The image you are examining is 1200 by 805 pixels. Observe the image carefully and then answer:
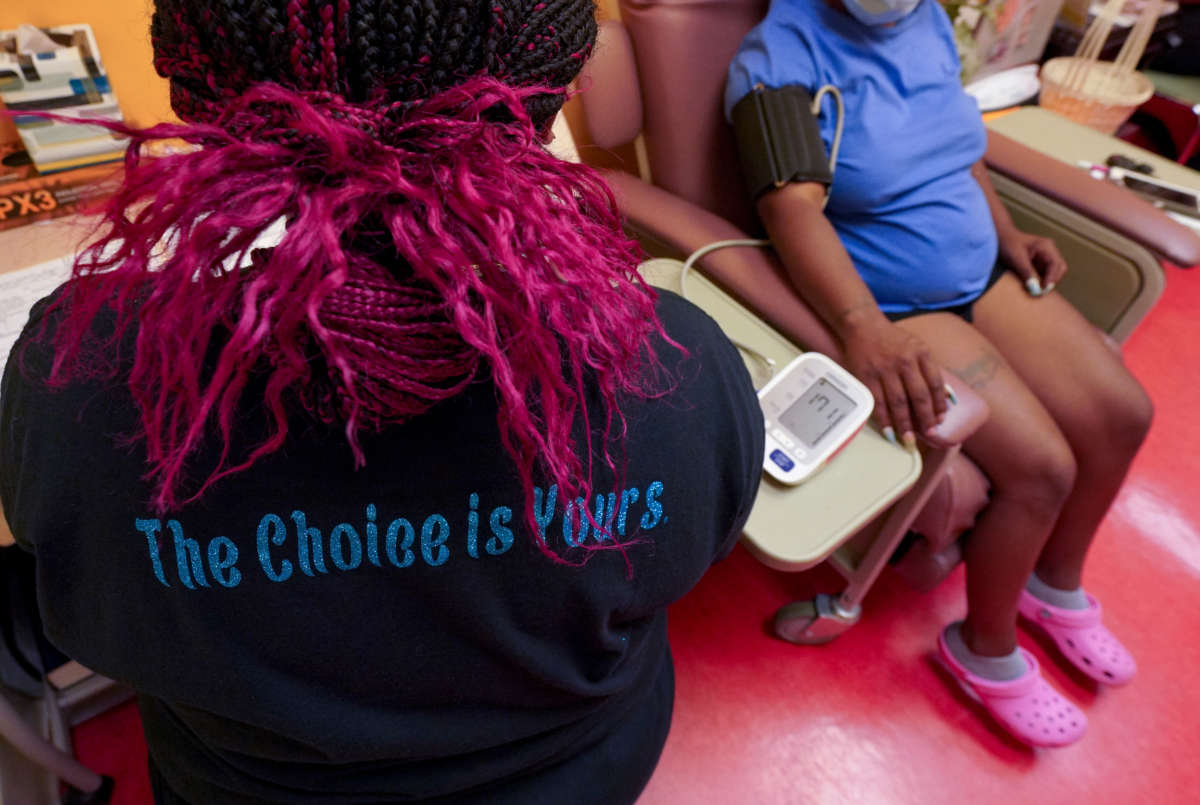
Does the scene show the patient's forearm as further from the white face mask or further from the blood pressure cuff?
the white face mask

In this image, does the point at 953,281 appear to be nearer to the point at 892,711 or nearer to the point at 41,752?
the point at 892,711

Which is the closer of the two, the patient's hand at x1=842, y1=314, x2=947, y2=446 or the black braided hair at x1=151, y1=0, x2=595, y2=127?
the black braided hair at x1=151, y1=0, x2=595, y2=127

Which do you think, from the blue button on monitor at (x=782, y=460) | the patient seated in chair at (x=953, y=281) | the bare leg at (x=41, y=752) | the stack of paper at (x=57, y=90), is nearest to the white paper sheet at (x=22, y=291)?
the stack of paper at (x=57, y=90)

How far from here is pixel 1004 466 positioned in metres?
1.05

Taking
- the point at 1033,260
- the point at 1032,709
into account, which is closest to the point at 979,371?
the point at 1033,260

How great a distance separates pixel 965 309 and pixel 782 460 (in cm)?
65

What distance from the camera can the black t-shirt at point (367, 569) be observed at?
416 millimetres

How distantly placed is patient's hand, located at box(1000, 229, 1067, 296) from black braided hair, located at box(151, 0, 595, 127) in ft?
3.86

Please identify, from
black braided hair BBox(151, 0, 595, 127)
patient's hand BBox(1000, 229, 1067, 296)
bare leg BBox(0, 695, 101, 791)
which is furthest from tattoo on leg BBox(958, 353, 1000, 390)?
bare leg BBox(0, 695, 101, 791)

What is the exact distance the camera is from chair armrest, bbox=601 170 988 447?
2.91 ft

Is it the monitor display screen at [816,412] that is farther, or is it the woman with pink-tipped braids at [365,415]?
the monitor display screen at [816,412]

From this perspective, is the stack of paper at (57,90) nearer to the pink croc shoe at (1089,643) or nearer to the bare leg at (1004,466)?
the bare leg at (1004,466)

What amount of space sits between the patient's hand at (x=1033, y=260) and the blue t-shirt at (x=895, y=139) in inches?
3.0

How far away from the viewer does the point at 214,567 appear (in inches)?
16.7
